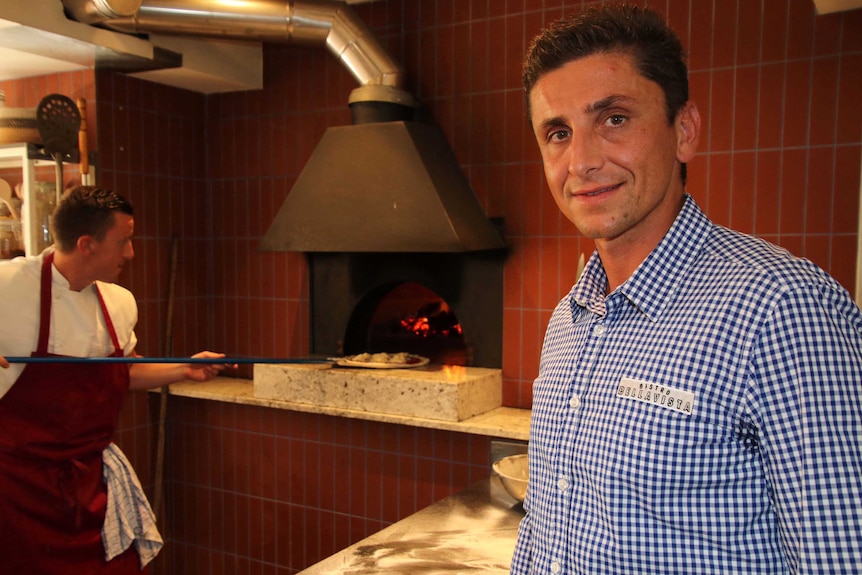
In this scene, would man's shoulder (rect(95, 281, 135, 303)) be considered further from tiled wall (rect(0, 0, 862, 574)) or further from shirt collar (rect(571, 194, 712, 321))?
shirt collar (rect(571, 194, 712, 321))

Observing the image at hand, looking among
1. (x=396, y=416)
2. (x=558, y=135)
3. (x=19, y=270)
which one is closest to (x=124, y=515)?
(x=19, y=270)

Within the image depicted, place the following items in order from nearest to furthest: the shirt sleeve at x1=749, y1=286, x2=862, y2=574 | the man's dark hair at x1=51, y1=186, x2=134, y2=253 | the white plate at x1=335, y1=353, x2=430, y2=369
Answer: the shirt sleeve at x1=749, y1=286, x2=862, y2=574 → the man's dark hair at x1=51, y1=186, x2=134, y2=253 → the white plate at x1=335, y1=353, x2=430, y2=369

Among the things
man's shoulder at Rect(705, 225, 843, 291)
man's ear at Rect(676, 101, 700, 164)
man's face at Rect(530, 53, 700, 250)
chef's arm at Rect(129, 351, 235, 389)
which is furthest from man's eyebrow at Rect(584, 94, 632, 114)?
chef's arm at Rect(129, 351, 235, 389)

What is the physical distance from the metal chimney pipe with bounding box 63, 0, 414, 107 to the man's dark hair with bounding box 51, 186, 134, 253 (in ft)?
2.46

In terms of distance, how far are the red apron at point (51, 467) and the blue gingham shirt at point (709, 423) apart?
1792 millimetres

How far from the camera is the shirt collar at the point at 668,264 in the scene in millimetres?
950

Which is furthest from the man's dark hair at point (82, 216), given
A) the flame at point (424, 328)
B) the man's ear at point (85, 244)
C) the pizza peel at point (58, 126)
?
the flame at point (424, 328)

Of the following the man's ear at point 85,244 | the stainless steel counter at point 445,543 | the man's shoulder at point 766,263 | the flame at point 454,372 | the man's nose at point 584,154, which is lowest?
the stainless steel counter at point 445,543

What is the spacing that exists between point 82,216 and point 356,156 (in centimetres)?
100

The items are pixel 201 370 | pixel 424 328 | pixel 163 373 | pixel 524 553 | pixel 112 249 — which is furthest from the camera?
pixel 424 328

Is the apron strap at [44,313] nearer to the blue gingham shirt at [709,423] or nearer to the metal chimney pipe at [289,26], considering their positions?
the metal chimney pipe at [289,26]

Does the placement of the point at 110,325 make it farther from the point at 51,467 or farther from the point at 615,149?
the point at 615,149

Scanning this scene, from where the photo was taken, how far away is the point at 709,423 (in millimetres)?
836

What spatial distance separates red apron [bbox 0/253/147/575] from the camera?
219cm
